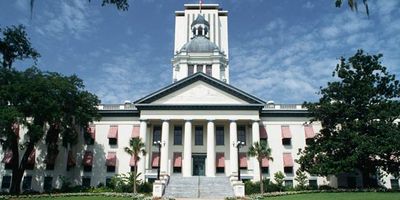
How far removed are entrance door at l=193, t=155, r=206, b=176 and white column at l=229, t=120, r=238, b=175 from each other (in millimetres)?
4037

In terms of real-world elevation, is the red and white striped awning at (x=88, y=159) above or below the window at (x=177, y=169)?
above

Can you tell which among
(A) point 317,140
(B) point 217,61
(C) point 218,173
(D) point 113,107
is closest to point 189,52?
(B) point 217,61

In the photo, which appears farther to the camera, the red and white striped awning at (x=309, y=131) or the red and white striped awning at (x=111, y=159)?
the red and white striped awning at (x=309, y=131)

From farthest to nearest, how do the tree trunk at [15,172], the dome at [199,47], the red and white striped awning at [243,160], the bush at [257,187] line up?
the dome at [199,47] < the red and white striped awning at [243,160] < the tree trunk at [15,172] < the bush at [257,187]

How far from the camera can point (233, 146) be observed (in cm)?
4522

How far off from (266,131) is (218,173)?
787 centimetres

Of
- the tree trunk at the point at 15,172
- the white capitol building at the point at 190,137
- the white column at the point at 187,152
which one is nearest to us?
the tree trunk at the point at 15,172

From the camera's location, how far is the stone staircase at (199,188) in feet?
121

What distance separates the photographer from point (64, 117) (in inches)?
1668

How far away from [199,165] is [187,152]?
3721mm

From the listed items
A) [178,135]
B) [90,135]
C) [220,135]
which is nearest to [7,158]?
[90,135]

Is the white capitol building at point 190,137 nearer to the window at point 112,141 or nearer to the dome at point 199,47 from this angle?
the window at point 112,141

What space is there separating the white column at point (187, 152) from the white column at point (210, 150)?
6.76 feet

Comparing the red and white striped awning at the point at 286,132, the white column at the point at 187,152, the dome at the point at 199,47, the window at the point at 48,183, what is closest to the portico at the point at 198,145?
the white column at the point at 187,152
